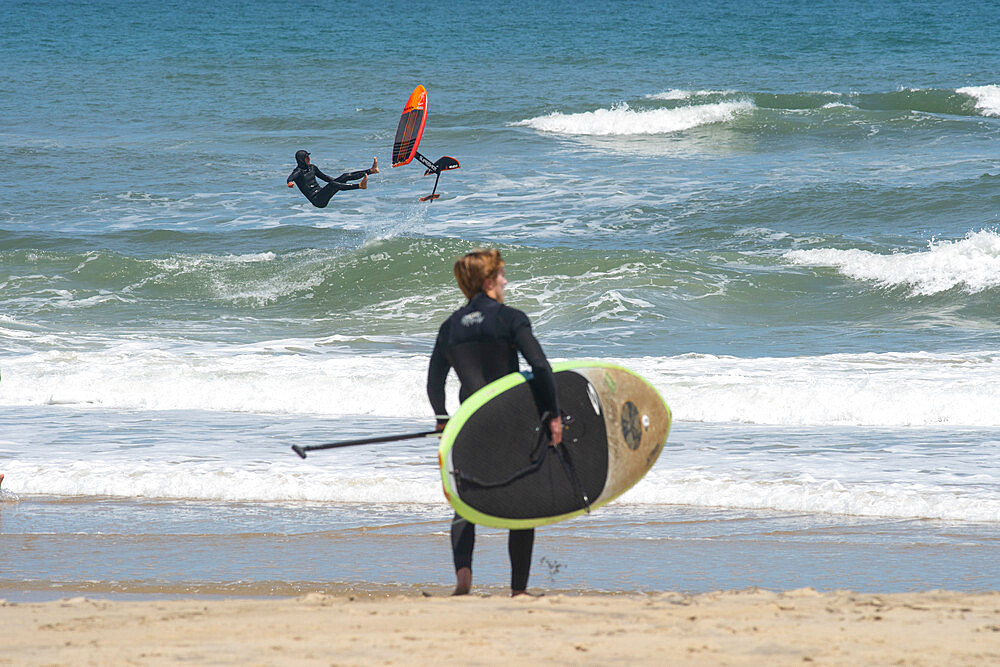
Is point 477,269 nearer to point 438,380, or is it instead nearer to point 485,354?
point 485,354

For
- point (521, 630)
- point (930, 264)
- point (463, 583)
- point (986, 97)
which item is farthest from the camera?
point (986, 97)

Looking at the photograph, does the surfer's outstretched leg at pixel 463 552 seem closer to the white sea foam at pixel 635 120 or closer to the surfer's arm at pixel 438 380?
the surfer's arm at pixel 438 380

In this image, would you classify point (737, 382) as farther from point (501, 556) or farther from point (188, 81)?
point (188, 81)

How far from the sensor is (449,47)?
140 feet

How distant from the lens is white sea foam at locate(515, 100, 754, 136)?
88.8 ft

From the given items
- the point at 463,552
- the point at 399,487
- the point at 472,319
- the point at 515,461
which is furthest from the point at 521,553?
the point at 399,487

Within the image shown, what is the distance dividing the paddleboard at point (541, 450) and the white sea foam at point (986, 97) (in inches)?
976

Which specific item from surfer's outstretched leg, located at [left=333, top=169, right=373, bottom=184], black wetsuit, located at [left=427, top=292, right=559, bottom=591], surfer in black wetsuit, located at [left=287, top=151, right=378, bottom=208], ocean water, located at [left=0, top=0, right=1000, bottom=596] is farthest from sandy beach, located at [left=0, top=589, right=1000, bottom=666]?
surfer in black wetsuit, located at [left=287, top=151, right=378, bottom=208]

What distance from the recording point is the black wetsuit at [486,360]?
3.86 metres

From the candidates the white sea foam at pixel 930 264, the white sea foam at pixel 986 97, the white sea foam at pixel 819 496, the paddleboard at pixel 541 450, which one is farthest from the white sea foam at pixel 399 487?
the white sea foam at pixel 986 97

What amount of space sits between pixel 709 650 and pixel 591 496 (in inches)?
45.0

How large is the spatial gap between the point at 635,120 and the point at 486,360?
81.7 ft

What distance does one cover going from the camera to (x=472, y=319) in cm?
392

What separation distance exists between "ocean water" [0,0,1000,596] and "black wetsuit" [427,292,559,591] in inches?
18.0
